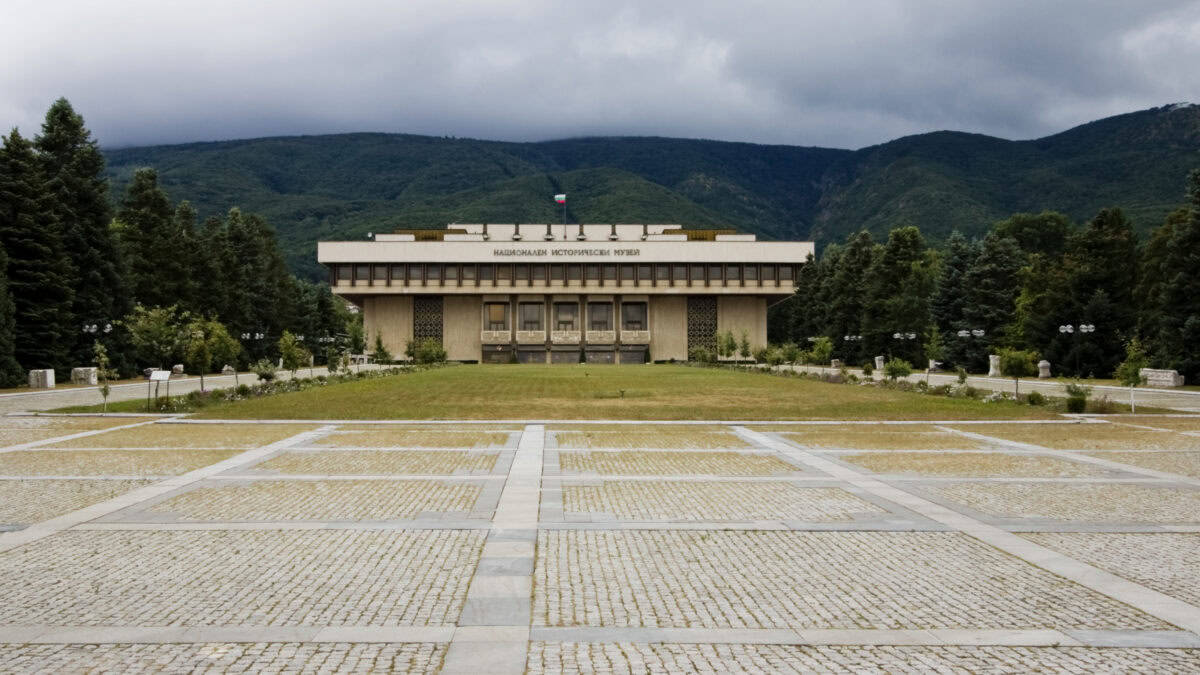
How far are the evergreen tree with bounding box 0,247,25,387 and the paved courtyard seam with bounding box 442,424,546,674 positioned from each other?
36477 millimetres

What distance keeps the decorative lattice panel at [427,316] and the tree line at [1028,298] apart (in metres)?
38.7

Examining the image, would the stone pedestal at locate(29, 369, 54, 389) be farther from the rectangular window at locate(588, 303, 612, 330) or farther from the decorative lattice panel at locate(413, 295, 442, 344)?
the rectangular window at locate(588, 303, 612, 330)

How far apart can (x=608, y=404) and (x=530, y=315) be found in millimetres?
65552

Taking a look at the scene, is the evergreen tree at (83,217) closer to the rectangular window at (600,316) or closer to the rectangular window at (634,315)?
the rectangular window at (600,316)

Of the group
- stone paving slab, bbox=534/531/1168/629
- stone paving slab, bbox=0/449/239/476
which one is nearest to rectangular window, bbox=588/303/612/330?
stone paving slab, bbox=0/449/239/476

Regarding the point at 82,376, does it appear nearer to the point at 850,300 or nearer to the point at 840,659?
the point at 840,659

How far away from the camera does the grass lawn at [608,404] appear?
79.9 feet

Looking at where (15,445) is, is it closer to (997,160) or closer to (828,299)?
(828,299)

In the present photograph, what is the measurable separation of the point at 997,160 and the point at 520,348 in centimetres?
13479

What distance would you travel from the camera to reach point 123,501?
10836 millimetres

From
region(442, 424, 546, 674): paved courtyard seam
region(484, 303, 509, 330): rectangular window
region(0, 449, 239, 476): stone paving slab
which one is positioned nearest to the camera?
region(442, 424, 546, 674): paved courtyard seam

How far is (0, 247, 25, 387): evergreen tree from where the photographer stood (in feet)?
125

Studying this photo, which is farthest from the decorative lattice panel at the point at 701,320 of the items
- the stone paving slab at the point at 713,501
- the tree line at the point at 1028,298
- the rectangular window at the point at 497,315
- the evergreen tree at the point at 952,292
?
the stone paving slab at the point at 713,501

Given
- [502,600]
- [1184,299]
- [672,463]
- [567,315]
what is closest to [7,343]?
[672,463]
